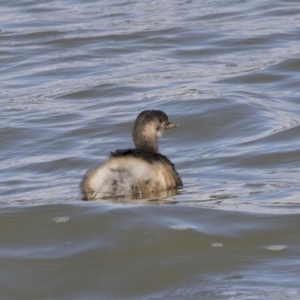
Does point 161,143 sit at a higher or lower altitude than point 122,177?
lower

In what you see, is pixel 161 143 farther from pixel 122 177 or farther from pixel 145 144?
pixel 122 177

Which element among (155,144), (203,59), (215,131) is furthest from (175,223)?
(203,59)

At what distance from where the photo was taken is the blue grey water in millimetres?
5691

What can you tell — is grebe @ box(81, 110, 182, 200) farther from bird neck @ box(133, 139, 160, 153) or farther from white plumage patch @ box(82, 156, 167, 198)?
bird neck @ box(133, 139, 160, 153)

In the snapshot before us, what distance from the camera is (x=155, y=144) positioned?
7.98 m

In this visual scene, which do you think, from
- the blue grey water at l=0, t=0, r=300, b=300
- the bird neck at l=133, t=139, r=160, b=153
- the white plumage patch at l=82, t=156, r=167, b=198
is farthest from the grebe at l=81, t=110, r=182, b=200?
the bird neck at l=133, t=139, r=160, b=153

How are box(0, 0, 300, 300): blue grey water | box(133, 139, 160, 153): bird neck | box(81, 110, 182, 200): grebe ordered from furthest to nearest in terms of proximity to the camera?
box(133, 139, 160, 153): bird neck < box(81, 110, 182, 200): grebe < box(0, 0, 300, 300): blue grey water

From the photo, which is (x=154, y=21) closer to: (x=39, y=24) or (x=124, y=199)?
(x=39, y=24)

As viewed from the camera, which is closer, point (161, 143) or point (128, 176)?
point (128, 176)

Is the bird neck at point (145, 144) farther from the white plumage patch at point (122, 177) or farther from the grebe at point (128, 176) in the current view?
the white plumage patch at point (122, 177)

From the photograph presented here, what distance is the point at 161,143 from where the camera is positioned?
32.1ft

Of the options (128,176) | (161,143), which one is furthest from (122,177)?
(161,143)

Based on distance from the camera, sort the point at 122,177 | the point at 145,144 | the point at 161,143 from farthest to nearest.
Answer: the point at 161,143, the point at 145,144, the point at 122,177

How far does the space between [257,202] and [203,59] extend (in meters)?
6.66
